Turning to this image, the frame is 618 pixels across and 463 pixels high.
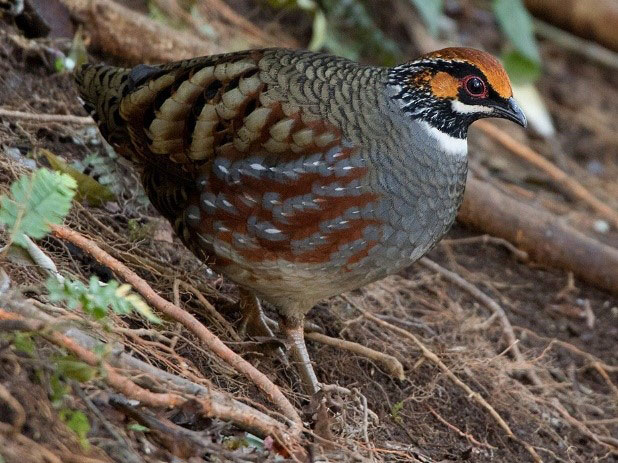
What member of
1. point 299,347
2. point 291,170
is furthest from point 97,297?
point 299,347

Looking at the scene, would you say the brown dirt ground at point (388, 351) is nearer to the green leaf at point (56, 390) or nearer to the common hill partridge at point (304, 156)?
the green leaf at point (56, 390)

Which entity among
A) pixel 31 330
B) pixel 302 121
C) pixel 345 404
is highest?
pixel 302 121

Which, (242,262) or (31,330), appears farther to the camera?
(242,262)

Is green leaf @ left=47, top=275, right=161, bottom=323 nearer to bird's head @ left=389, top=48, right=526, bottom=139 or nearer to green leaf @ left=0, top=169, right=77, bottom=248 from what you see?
green leaf @ left=0, top=169, right=77, bottom=248

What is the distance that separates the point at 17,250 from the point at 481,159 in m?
4.45

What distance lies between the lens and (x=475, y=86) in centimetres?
420

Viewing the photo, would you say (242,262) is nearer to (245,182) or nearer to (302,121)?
(245,182)

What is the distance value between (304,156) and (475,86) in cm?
86

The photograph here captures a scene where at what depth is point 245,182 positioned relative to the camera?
396 centimetres

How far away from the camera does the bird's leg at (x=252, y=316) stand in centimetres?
446

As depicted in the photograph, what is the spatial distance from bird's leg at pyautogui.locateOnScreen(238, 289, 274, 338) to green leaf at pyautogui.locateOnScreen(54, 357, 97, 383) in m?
1.52

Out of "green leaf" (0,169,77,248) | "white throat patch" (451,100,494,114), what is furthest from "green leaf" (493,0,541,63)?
"green leaf" (0,169,77,248)

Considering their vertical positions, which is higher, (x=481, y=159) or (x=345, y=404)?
(x=481, y=159)

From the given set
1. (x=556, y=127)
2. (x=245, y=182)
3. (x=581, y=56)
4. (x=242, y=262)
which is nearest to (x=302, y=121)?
(x=245, y=182)
